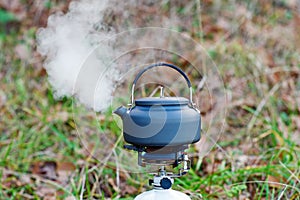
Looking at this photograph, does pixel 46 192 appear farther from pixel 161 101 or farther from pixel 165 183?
pixel 161 101

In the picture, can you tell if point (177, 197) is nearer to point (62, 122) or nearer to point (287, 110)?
point (62, 122)

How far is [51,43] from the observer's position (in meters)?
2.06

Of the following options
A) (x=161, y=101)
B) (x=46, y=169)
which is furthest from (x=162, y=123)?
(x=46, y=169)

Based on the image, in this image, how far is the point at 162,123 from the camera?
1.26m

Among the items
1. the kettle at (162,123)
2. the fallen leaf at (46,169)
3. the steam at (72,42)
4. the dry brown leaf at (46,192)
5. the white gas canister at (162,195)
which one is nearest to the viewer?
the kettle at (162,123)

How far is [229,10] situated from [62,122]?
71.0 inches

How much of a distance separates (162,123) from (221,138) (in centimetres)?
146

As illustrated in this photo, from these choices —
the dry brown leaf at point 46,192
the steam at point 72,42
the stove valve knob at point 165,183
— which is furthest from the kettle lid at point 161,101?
the dry brown leaf at point 46,192

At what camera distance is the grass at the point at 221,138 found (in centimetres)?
206

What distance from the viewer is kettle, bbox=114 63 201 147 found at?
1264 millimetres

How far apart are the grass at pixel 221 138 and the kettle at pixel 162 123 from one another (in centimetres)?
42

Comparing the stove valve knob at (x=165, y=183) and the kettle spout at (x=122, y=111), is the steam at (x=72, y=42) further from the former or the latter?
the stove valve knob at (x=165, y=183)

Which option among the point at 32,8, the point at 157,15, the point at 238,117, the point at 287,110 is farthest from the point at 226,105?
the point at 32,8

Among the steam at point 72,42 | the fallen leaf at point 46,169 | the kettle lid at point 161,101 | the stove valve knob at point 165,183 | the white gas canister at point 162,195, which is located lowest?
the white gas canister at point 162,195
